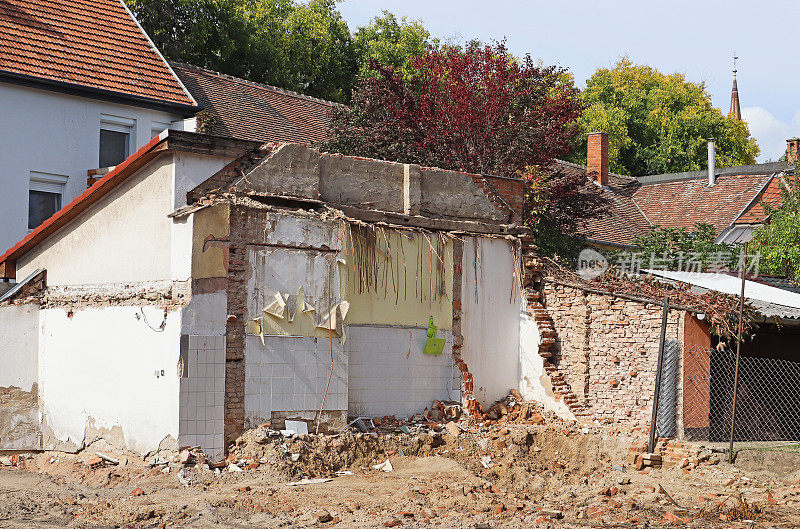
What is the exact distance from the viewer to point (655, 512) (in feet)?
33.7

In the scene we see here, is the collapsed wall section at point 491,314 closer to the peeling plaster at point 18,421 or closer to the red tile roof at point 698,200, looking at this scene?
the peeling plaster at point 18,421

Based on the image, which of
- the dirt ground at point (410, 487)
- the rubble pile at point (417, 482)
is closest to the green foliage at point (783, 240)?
the rubble pile at point (417, 482)

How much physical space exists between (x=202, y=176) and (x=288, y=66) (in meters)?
22.2

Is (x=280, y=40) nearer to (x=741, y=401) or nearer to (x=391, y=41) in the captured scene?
(x=391, y=41)

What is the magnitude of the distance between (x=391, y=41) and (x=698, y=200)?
46.0 ft

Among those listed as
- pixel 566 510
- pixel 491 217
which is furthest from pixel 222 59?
pixel 566 510

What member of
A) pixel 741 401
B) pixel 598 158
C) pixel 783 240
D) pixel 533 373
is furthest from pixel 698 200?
pixel 533 373

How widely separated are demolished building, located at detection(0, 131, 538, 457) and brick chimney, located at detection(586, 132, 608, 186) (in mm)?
19805

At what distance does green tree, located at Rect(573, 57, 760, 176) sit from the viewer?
4275 centimetres

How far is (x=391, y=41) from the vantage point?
120ft

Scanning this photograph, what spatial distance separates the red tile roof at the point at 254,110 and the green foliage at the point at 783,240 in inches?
477

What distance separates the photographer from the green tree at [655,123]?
1683 inches

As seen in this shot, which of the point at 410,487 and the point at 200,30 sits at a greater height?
the point at 200,30

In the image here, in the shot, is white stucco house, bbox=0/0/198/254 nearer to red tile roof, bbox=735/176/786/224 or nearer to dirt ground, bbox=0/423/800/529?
dirt ground, bbox=0/423/800/529
